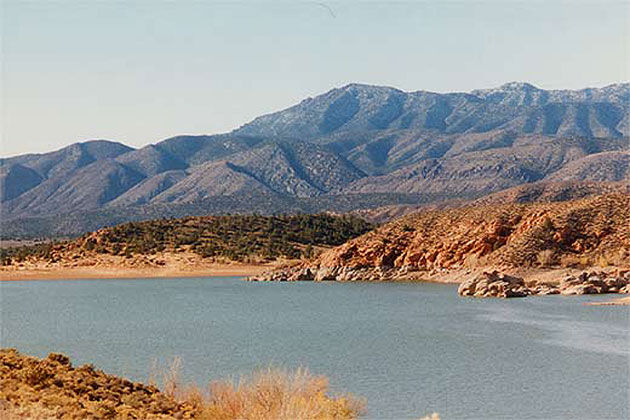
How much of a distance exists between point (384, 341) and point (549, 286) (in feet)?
81.1

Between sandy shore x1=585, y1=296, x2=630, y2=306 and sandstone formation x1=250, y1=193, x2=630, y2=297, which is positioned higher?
sandstone formation x1=250, y1=193, x2=630, y2=297

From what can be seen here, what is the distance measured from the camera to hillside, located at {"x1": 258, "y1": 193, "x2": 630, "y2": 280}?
202ft

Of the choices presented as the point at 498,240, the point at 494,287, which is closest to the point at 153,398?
the point at 494,287

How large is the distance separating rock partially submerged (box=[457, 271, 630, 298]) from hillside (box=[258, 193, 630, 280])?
13.0 feet

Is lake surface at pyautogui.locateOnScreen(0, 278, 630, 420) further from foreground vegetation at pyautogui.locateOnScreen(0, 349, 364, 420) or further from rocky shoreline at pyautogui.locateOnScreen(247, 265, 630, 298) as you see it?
foreground vegetation at pyautogui.locateOnScreen(0, 349, 364, 420)

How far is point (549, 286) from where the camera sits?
56031 millimetres

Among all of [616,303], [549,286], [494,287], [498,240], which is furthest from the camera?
[498,240]

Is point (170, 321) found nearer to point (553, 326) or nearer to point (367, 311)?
point (367, 311)

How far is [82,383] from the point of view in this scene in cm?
2183

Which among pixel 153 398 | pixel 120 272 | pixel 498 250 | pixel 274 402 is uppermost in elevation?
pixel 274 402

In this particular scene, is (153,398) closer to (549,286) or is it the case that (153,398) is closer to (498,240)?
(549,286)

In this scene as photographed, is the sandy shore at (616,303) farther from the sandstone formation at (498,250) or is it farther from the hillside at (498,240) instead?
the hillside at (498,240)

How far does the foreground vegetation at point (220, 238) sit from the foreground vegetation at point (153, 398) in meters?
63.7

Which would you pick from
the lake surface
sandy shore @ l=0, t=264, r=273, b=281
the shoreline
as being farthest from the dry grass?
sandy shore @ l=0, t=264, r=273, b=281
